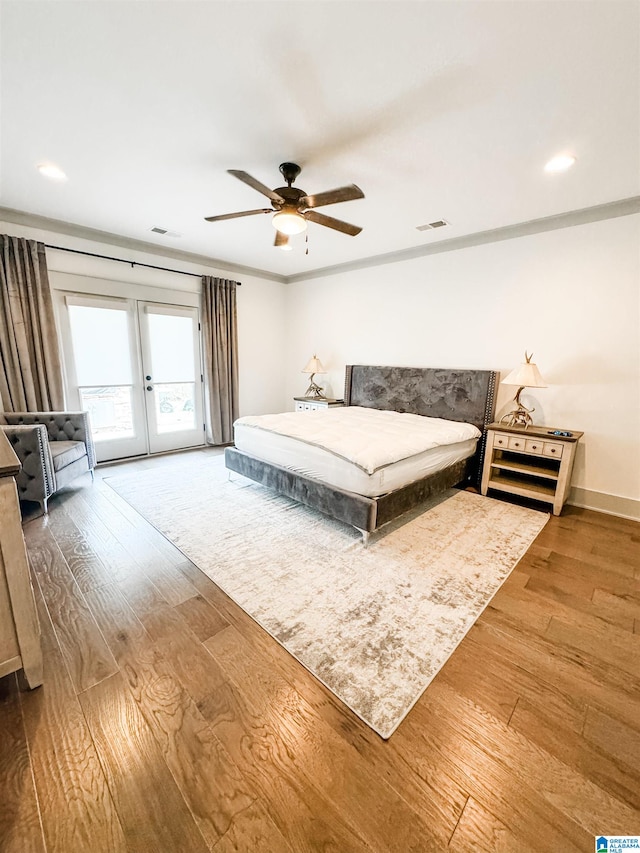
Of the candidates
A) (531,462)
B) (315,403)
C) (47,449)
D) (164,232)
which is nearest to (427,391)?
(531,462)

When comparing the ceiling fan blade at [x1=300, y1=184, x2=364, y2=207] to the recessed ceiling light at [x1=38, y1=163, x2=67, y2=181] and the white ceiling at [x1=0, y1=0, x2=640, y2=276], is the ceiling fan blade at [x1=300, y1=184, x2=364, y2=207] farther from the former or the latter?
the recessed ceiling light at [x1=38, y1=163, x2=67, y2=181]

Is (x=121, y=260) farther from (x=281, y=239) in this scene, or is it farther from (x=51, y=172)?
(x=281, y=239)

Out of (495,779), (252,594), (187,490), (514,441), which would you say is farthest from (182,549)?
(514,441)

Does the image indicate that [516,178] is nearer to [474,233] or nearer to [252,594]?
[474,233]

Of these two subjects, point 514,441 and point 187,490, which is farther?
point 187,490

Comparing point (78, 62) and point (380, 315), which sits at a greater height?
point (78, 62)

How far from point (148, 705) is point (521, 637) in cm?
180

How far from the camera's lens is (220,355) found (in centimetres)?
512

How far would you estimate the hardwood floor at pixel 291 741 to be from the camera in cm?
101

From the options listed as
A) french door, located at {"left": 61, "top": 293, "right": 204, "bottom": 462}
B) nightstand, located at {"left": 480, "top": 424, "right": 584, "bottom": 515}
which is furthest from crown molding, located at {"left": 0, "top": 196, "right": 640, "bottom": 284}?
nightstand, located at {"left": 480, "top": 424, "right": 584, "bottom": 515}

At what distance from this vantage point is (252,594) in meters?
2.02

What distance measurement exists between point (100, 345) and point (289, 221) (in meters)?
3.11

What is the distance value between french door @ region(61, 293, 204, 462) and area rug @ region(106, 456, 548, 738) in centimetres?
121

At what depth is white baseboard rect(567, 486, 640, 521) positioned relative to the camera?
3066 mm
